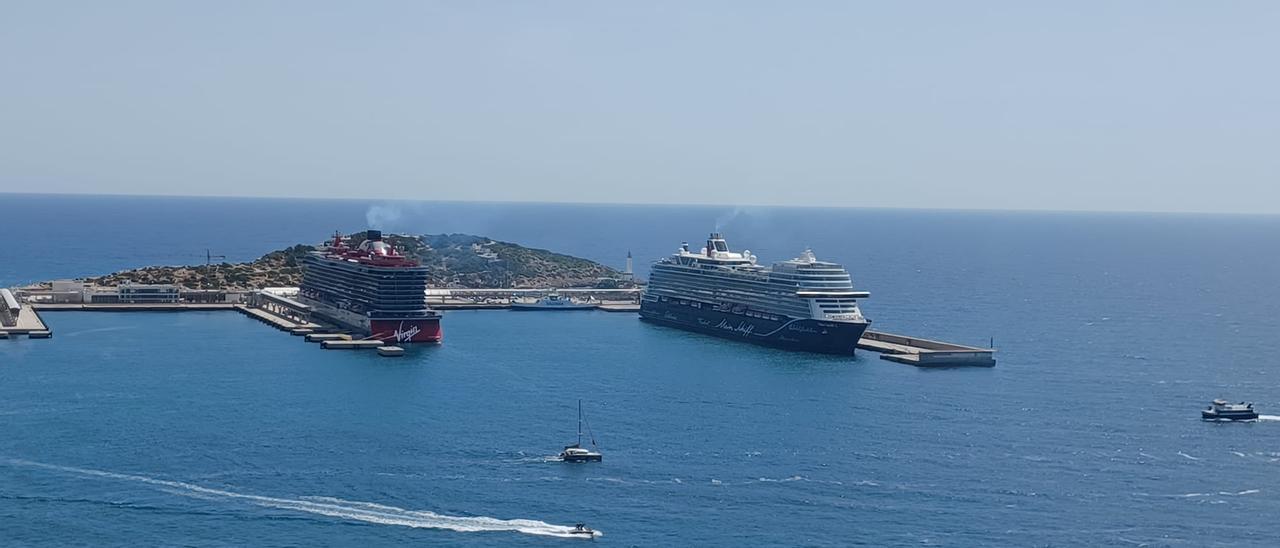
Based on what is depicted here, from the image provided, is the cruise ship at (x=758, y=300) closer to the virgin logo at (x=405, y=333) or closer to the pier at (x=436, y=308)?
the pier at (x=436, y=308)

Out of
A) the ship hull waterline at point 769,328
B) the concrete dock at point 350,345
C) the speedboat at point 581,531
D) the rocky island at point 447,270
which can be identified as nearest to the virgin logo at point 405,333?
the concrete dock at point 350,345

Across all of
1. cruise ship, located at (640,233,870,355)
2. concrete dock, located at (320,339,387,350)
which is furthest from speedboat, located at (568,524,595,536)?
concrete dock, located at (320,339,387,350)

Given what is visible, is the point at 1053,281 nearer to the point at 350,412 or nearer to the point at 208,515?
the point at 350,412

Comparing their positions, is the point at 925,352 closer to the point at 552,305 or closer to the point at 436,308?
the point at 552,305

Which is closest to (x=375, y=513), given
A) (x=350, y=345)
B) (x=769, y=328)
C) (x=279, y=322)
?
(x=350, y=345)

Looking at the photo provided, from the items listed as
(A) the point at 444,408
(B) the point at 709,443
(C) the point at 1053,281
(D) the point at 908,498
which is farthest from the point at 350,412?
(C) the point at 1053,281

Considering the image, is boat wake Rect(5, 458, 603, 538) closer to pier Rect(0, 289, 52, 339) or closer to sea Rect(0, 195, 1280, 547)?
sea Rect(0, 195, 1280, 547)
